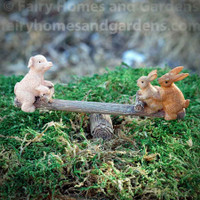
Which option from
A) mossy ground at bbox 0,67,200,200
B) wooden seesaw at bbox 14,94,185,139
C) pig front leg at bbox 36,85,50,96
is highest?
pig front leg at bbox 36,85,50,96

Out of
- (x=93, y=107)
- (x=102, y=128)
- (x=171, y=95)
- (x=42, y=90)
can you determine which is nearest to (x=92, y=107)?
(x=93, y=107)

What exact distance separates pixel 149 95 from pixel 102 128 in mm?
302

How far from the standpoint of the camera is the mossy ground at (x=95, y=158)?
1.32 metres

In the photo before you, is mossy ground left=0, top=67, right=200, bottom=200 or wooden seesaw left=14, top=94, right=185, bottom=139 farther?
wooden seesaw left=14, top=94, right=185, bottom=139

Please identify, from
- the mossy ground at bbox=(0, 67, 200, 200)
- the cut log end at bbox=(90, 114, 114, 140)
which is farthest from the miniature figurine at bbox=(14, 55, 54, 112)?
the cut log end at bbox=(90, 114, 114, 140)

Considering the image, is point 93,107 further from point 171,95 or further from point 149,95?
point 171,95

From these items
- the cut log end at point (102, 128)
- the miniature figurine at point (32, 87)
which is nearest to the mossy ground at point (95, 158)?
the cut log end at point (102, 128)

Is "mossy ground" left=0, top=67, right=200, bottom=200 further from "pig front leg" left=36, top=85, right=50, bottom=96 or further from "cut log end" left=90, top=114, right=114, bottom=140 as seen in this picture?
"pig front leg" left=36, top=85, right=50, bottom=96

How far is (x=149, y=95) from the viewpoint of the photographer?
1497 mm

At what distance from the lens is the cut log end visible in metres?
1.58

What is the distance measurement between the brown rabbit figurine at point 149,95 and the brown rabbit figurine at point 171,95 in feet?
0.09

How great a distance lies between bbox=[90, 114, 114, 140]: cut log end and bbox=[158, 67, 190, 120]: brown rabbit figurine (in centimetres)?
31

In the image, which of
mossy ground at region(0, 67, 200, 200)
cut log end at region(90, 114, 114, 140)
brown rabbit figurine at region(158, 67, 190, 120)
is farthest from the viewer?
cut log end at region(90, 114, 114, 140)

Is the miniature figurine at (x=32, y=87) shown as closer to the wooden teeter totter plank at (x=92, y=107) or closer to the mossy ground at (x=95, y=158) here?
the wooden teeter totter plank at (x=92, y=107)
